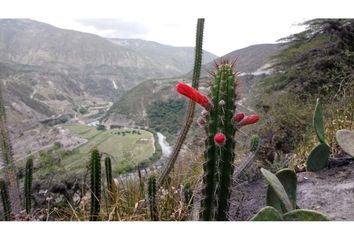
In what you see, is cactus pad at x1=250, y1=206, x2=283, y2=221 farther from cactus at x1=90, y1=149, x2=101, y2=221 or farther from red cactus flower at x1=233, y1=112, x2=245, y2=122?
cactus at x1=90, y1=149, x2=101, y2=221

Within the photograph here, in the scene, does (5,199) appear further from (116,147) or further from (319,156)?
(319,156)

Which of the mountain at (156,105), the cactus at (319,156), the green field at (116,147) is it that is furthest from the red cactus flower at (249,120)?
the mountain at (156,105)

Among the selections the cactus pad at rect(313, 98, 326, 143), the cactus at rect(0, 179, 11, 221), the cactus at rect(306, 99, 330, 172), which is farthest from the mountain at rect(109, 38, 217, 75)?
the cactus at rect(0, 179, 11, 221)

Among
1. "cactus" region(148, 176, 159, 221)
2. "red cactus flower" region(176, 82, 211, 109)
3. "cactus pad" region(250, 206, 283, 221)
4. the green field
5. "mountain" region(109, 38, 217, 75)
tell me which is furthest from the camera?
the green field

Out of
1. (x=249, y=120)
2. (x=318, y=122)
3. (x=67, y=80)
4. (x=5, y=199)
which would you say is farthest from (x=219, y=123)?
(x=67, y=80)

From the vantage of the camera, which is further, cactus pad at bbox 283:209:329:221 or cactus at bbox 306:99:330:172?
cactus at bbox 306:99:330:172

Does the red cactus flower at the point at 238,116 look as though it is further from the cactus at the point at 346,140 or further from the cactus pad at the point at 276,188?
the cactus at the point at 346,140
